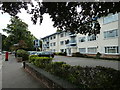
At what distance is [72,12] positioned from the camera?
6965 millimetres

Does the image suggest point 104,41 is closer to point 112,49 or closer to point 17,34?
point 112,49

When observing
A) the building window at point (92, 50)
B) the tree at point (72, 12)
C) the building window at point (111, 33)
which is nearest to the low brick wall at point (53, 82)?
the tree at point (72, 12)

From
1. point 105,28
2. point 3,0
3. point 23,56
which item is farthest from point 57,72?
point 105,28

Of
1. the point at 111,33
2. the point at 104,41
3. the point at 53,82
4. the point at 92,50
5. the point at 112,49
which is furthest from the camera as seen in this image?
the point at 92,50

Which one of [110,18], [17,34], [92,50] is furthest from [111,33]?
[17,34]

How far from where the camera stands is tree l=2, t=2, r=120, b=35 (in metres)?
6.00

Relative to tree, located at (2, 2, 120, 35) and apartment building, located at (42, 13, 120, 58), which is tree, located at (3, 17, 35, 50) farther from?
tree, located at (2, 2, 120, 35)

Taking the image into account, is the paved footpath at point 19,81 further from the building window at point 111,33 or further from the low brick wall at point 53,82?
the building window at point 111,33

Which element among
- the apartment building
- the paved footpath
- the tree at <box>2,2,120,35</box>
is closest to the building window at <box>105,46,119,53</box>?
the apartment building

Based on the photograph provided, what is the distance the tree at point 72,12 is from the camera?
6000mm

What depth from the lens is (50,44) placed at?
60.2 metres

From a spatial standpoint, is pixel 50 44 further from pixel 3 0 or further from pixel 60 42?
pixel 3 0

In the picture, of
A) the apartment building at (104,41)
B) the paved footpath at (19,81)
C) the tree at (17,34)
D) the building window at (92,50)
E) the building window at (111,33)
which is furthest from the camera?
the tree at (17,34)

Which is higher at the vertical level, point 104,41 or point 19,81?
point 104,41
